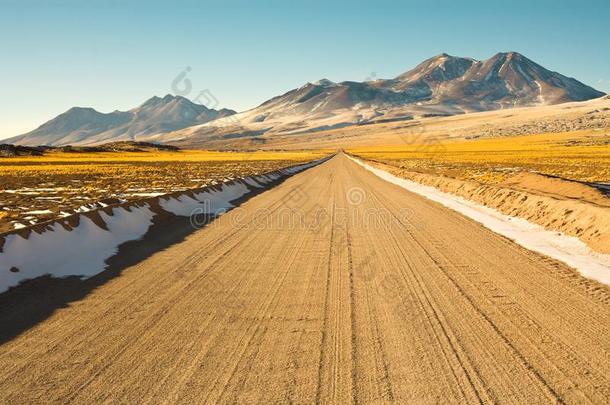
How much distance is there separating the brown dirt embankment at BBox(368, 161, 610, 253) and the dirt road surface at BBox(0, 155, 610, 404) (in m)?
2.56

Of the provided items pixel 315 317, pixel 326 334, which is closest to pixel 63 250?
pixel 315 317

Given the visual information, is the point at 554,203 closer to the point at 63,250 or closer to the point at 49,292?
the point at 63,250

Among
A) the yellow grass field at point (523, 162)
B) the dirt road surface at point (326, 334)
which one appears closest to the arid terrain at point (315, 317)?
the dirt road surface at point (326, 334)

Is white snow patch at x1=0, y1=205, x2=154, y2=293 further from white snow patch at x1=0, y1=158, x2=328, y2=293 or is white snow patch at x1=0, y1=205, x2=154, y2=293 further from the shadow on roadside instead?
the shadow on roadside

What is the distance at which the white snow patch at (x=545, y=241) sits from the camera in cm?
781

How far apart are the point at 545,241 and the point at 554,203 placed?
3.22m

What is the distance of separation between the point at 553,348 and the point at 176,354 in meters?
3.73

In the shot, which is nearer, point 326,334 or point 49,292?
point 326,334

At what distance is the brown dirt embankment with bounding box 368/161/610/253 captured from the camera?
10.1 meters

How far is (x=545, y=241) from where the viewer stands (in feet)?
33.3

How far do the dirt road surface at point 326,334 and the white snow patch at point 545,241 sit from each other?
491 mm

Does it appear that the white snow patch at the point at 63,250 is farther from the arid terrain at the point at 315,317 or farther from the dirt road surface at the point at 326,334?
the dirt road surface at the point at 326,334

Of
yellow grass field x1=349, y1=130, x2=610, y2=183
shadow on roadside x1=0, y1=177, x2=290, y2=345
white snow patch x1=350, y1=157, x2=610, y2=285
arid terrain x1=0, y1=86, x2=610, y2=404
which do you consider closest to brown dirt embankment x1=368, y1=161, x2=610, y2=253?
arid terrain x1=0, y1=86, x2=610, y2=404

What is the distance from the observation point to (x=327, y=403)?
3629 mm
